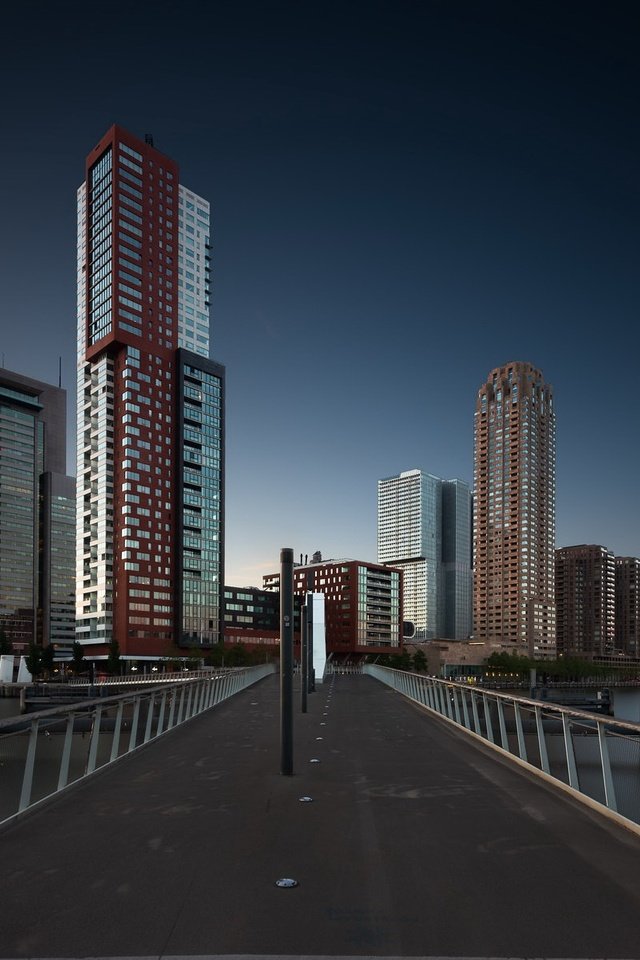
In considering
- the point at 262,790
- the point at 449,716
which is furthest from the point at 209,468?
the point at 262,790

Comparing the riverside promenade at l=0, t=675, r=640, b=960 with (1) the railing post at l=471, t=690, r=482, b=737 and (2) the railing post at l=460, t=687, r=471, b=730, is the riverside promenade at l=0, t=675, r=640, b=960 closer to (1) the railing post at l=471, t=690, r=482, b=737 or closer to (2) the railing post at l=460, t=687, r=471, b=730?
(1) the railing post at l=471, t=690, r=482, b=737

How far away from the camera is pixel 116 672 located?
4648 inches

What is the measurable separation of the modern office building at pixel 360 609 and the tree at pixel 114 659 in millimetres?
65881

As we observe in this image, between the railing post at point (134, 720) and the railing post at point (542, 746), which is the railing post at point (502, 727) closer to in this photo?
the railing post at point (542, 746)

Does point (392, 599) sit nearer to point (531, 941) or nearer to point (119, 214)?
point (119, 214)

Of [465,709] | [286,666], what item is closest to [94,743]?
[286,666]

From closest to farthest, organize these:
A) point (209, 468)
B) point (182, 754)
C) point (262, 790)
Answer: point (262, 790) → point (182, 754) → point (209, 468)


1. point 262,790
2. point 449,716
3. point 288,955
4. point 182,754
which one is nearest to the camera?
point 288,955

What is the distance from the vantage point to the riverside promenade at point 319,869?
5.01m

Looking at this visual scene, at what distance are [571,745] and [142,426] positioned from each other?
128053mm

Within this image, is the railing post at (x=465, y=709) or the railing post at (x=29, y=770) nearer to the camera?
the railing post at (x=29, y=770)

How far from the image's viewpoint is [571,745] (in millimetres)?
10180

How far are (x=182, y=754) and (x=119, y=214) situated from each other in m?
135

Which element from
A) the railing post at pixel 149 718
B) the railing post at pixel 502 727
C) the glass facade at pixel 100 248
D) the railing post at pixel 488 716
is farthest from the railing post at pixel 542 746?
the glass facade at pixel 100 248
